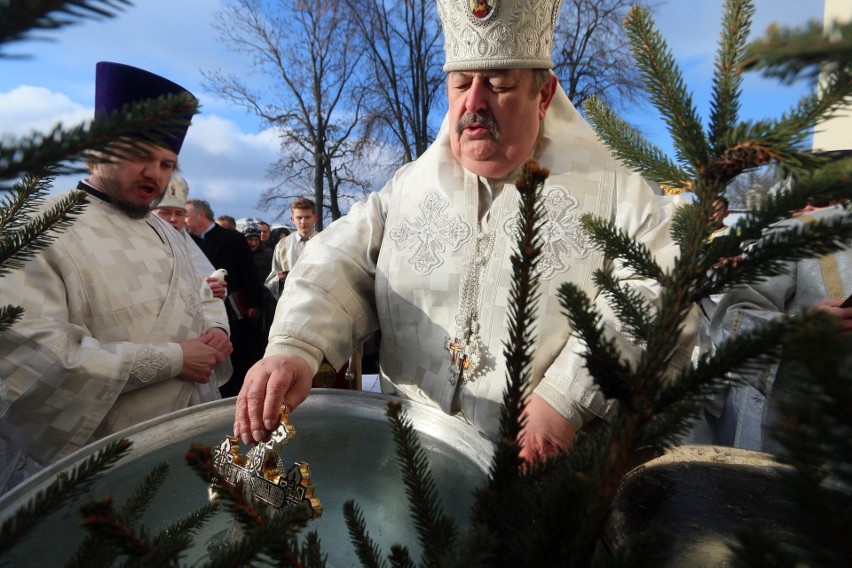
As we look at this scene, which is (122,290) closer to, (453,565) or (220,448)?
(220,448)

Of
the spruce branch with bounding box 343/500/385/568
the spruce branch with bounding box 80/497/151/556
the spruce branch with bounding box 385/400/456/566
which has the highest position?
the spruce branch with bounding box 80/497/151/556

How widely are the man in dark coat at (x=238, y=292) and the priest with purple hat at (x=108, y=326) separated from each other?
2209 millimetres

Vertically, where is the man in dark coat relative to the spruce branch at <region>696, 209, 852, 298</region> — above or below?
below

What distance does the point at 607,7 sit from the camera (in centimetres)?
1258

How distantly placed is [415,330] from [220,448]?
2.83 feet

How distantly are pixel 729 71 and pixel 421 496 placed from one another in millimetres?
647

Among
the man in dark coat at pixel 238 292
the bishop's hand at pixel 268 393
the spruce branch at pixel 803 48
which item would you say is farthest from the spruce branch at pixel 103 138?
the man in dark coat at pixel 238 292

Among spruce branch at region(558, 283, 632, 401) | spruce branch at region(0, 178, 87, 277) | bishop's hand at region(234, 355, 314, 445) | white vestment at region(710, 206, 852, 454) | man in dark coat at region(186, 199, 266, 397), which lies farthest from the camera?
man in dark coat at region(186, 199, 266, 397)

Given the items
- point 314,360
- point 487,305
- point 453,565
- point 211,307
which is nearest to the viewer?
point 453,565

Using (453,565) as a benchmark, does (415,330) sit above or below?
below

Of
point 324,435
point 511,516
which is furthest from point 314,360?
point 511,516

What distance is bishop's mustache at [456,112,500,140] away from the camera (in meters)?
1.97

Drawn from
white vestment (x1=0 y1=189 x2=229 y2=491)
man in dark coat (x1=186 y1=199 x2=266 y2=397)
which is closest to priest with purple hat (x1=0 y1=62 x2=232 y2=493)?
white vestment (x1=0 y1=189 x2=229 y2=491)

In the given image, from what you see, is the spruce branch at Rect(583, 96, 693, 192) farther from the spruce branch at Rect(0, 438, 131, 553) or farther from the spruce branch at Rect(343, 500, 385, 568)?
the spruce branch at Rect(0, 438, 131, 553)
